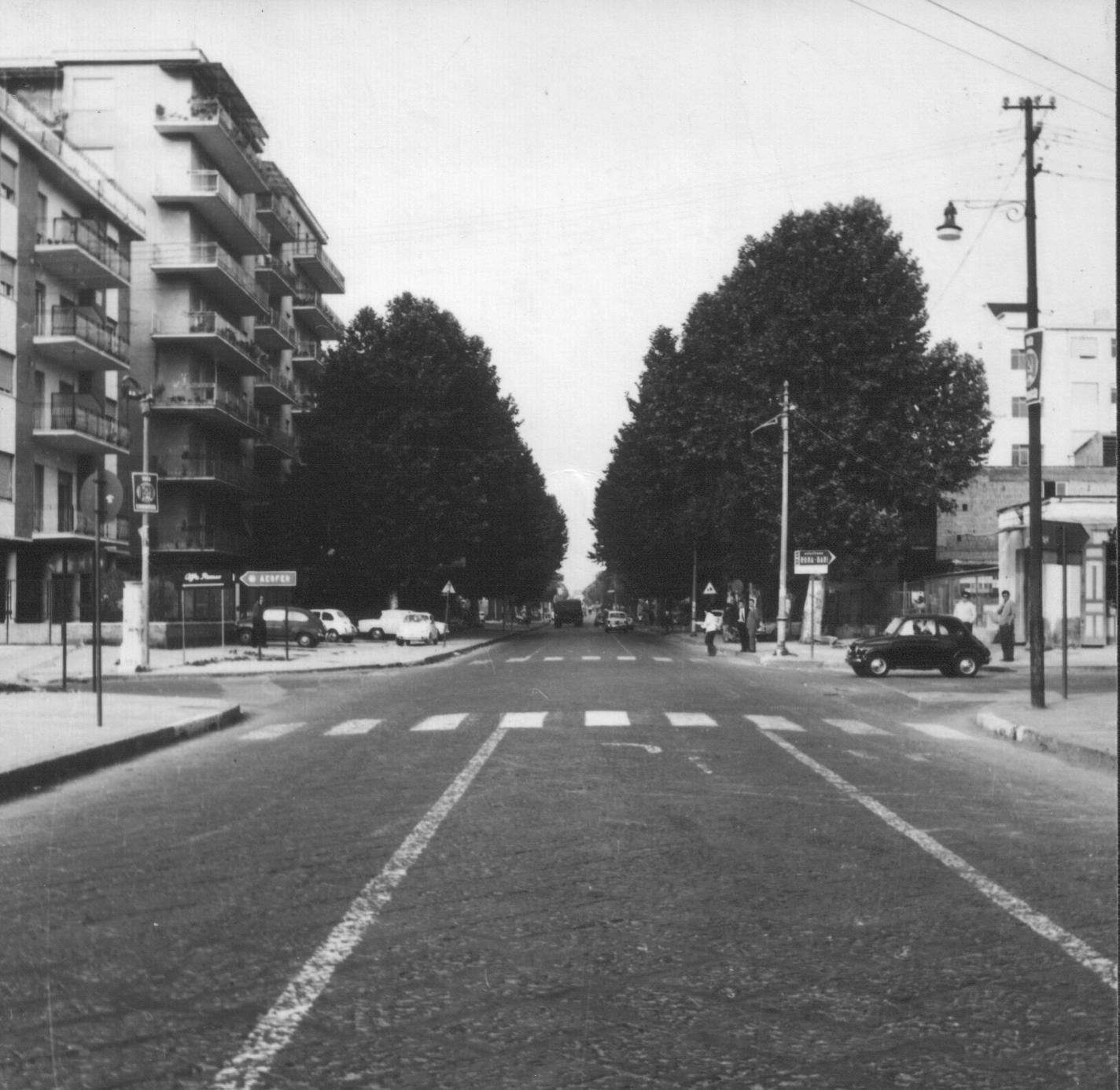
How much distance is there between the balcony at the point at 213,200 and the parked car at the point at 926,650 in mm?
36816

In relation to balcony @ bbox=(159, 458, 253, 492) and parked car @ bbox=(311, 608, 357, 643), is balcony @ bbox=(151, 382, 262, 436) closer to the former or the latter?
balcony @ bbox=(159, 458, 253, 492)

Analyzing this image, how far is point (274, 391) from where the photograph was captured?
66.9m

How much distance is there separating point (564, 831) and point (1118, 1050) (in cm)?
453

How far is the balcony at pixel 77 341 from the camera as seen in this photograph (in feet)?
147

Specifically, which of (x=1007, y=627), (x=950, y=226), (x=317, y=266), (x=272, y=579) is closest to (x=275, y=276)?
(x=317, y=266)

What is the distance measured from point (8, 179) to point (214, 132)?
15.3 meters

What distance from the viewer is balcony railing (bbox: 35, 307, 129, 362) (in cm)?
4500

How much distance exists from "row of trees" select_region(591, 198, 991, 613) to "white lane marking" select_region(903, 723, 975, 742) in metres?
25.9

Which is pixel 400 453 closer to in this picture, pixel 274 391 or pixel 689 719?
pixel 274 391

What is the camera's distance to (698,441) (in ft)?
153

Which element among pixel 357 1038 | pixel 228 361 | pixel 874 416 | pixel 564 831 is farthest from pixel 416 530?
pixel 357 1038

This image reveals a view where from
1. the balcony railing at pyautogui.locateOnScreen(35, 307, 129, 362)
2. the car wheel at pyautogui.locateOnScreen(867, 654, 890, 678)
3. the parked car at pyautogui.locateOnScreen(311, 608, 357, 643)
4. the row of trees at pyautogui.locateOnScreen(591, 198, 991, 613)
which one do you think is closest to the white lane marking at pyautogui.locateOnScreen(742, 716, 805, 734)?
the car wheel at pyautogui.locateOnScreen(867, 654, 890, 678)

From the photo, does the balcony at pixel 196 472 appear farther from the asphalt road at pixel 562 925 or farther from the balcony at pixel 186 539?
A: the asphalt road at pixel 562 925

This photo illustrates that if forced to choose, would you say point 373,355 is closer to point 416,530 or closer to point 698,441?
point 416,530
